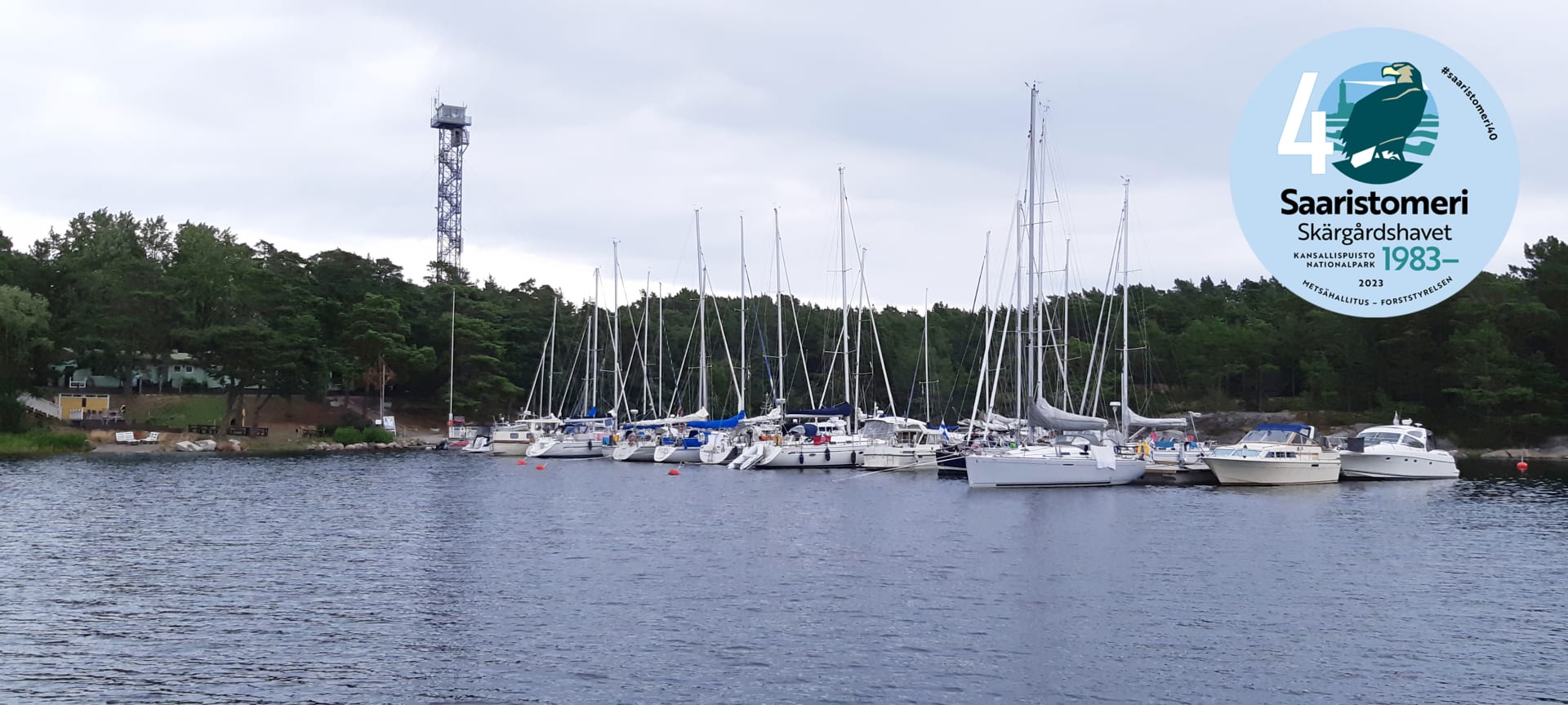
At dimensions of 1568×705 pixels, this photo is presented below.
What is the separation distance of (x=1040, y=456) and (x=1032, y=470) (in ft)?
2.32

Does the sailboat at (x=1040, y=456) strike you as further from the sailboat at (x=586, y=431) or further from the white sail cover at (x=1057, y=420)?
the sailboat at (x=586, y=431)

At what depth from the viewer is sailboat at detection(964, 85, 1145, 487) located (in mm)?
53406

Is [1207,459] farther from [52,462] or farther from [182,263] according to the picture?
[182,263]

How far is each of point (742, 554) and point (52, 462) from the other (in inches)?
2219

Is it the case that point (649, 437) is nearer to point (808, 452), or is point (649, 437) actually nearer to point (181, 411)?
point (808, 452)

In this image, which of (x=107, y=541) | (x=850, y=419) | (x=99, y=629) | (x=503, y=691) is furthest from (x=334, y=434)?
(x=503, y=691)

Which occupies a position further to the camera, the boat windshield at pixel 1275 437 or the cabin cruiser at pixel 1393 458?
the cabin cruiser at pixel 1393 458

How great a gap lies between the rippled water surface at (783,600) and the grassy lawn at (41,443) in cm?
3223

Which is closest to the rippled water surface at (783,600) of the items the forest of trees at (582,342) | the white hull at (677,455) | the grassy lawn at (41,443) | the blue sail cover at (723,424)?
the white hull at (677,455)

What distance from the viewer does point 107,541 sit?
37188 millimetres

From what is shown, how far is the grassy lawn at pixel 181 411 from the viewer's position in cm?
9206

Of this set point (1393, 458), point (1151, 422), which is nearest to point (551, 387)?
point (1151, 422)

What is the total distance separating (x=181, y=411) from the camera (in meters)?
96.2

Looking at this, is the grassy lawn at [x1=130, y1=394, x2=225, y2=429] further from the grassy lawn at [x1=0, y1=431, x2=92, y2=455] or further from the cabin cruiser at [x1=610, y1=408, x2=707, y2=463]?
the cabin cruiser at [x1=610, y1=408, x2=707, y2=463]
